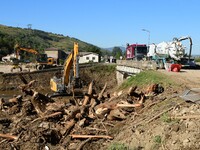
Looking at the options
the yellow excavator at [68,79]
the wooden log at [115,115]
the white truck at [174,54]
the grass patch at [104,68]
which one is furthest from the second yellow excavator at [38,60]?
the wooden log at [115,115]

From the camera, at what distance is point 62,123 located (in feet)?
56.7

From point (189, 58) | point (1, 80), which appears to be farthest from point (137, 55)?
point (1, 80)

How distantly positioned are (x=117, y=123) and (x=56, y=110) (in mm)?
3826

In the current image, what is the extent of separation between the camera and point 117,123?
16109 mm

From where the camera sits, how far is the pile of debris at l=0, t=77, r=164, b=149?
15281 mm

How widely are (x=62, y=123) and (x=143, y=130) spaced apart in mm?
4725

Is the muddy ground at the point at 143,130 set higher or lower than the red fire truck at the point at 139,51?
lower

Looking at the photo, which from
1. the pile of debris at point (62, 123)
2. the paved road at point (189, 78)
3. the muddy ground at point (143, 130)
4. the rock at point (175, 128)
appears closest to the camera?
the muddy ground at point (143, 130)

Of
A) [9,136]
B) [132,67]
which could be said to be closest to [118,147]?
[9,136]

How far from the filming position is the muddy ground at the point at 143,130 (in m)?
12.5

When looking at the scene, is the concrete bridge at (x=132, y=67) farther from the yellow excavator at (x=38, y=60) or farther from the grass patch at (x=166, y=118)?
the grass patch at (x=166, y=118)

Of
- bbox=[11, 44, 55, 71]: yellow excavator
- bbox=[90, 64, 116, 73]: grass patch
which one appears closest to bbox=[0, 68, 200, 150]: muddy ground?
bbox=[90, 64, 116, 73]: grass patch

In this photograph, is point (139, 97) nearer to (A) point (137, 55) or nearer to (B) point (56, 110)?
(B) point (56, 110)

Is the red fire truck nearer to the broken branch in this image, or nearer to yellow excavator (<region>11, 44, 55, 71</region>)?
yellow excavator (<region>11, 44, 55, 71</region>)
